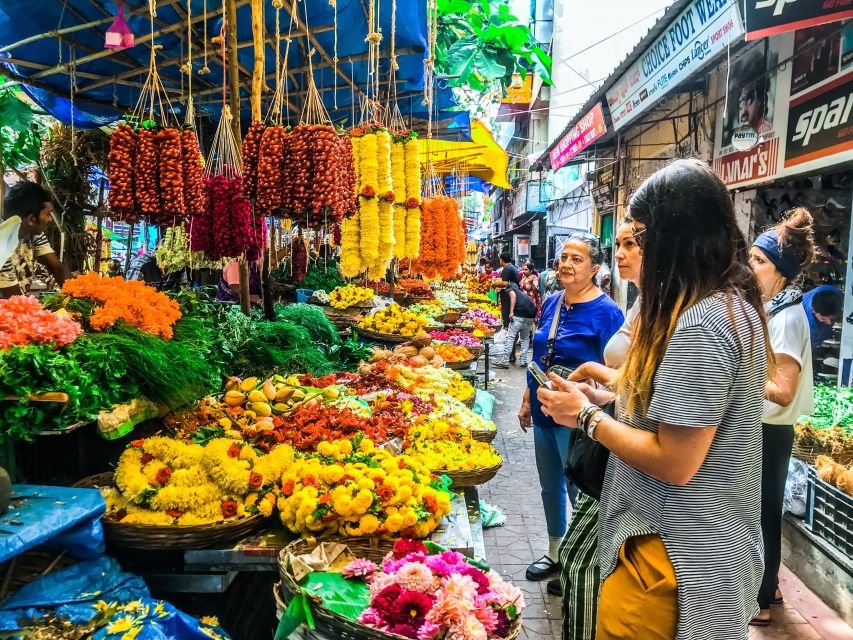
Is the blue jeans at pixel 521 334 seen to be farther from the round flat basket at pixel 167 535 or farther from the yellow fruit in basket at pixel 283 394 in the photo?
the round flat basket at pixel 167 535

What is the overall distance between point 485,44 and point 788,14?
3.60 m

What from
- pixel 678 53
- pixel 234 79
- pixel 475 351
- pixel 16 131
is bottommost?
pixel 475 351

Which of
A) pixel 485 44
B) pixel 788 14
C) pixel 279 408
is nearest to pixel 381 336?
pixel 279 408

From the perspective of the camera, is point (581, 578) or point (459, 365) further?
point (459, 365)

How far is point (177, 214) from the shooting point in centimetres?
369

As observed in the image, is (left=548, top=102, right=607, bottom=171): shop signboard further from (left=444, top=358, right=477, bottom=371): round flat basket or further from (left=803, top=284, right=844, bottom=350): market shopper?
(left=444, top=358, right=477, bottom=371): round flat basket

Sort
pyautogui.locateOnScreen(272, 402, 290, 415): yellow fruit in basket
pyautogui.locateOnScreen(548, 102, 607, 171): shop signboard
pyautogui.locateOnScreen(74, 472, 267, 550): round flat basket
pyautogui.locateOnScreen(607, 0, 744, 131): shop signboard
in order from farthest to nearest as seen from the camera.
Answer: pyautogui.locateOnScreen(548, 102, 607, 171): shop signboard < pyautogui.locateOnScreen(607, 0, 744, 131): shop signboard < pyautogui.locateOnScreen(272, 402, 290, 415): yellow fruit in basket < pyautogui.locateOnScreen(74, 472, 267, 550): round flat basket

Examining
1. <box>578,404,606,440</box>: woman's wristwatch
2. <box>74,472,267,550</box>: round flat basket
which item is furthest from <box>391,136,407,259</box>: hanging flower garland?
<box>578,404,606,440</box>: woman's wristwatch

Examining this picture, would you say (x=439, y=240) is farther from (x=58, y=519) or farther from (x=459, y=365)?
(x=58, y=519)

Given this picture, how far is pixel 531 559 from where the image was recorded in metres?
4.22

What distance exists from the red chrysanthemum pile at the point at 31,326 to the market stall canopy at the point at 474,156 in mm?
7569

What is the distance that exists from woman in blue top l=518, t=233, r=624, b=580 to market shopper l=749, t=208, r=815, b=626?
2.83 ft

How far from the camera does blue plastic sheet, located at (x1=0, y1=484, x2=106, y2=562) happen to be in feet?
6.68

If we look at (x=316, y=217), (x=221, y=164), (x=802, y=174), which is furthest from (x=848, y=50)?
→ (x=221, y=164)
